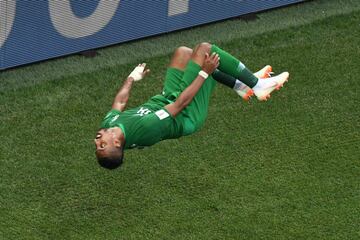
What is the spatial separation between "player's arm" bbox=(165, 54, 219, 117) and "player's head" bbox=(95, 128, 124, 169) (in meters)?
0.69

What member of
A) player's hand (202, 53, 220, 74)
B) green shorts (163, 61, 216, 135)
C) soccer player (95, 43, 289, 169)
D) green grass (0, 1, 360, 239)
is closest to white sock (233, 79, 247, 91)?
soccer player (95, 43, 289, 169)

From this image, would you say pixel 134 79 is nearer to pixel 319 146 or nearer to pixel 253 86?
pixel 253 86

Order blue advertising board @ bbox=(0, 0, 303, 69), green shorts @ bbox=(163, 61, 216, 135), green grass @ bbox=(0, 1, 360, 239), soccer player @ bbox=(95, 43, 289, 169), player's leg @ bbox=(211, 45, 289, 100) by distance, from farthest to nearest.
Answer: blue advertising board @ bbox=(0, 0, 303, 69) < green grass @ bbox=(0, 1, 360, 239) < player's leg @ bbox=(211, 45, 289, 100) < green shorts @ bbox=(163, 61, 216, 135) < soccer player @ bbox=(95, 43, 289, 169)

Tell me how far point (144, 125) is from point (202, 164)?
3012 mm

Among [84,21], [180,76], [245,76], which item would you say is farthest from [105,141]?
[84,21]

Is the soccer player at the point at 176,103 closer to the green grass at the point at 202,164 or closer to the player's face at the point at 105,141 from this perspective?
the player's face at the point at 105,141

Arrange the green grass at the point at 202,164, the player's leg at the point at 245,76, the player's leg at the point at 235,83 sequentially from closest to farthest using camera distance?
the player's leg at the point at 245,76, the player's leg at the point at 235,83, the green grass at the point at 202,164

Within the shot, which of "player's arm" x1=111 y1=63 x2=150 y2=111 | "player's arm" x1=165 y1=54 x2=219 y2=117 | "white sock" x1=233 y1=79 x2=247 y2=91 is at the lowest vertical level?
"white sock" x1=233 y1=79 x2=247 y2=91

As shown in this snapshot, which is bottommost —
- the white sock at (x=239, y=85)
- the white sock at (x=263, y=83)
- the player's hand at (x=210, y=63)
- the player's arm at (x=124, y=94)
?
the white sock at (x=239, y=85)

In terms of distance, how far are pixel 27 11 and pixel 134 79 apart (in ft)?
12.8

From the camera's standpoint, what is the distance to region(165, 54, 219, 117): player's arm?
33.2 feet

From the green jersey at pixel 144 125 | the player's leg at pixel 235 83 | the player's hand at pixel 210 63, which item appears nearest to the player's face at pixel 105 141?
the green jersey at pixel 144 125

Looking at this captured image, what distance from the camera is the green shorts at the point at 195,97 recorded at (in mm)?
10383

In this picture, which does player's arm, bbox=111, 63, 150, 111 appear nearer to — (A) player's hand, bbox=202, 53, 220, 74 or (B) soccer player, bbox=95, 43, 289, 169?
(B) soccer player, bbox=95, 43, 289, 169
